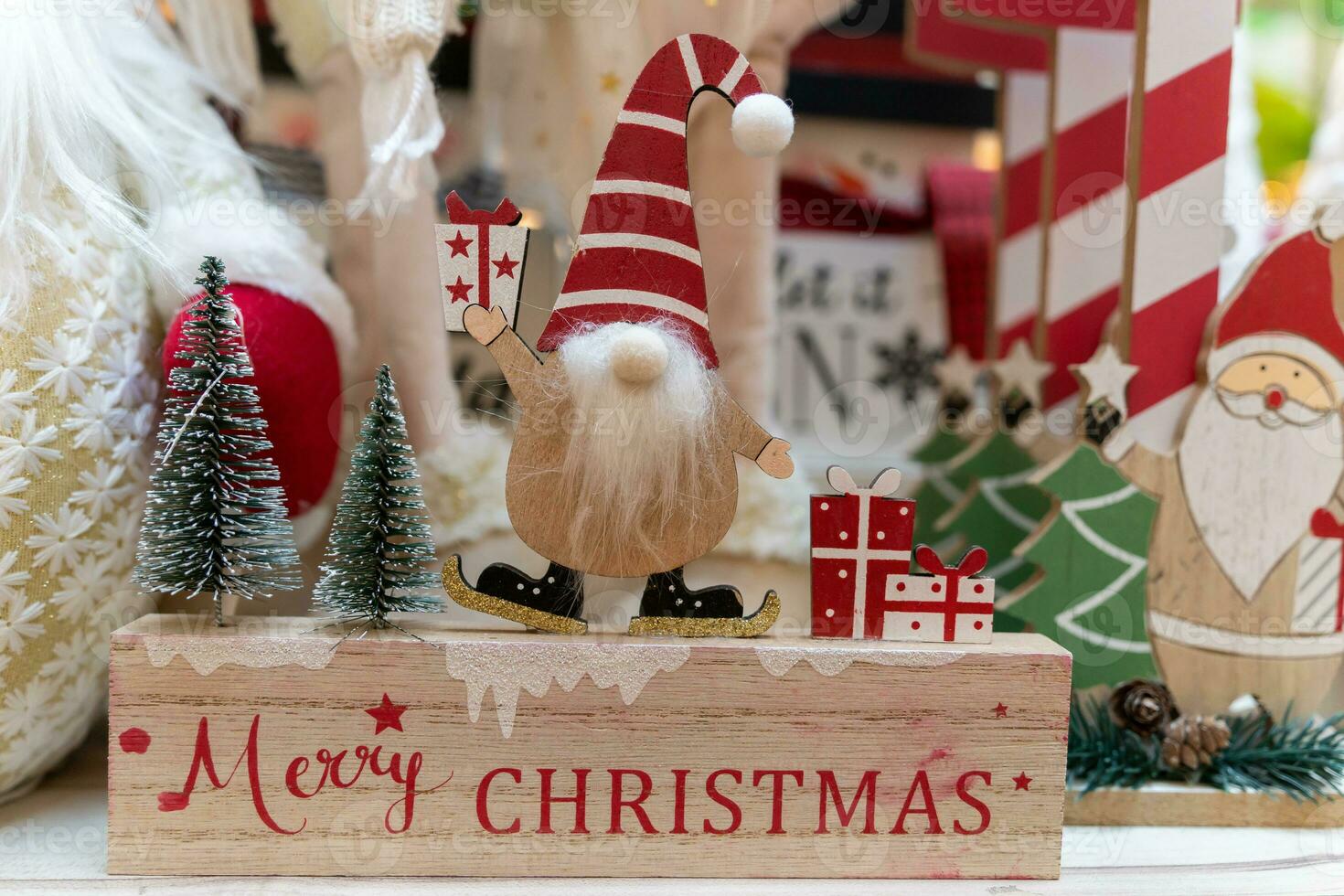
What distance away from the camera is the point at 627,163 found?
0.71m

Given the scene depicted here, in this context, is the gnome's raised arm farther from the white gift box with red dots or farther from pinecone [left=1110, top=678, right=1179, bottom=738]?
pinecone [left=1110, top=678, right=1179, bottom=738]

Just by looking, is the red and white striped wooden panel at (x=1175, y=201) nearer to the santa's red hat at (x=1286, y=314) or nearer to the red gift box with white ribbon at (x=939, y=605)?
the santa's red hat at (x=1286, y=314)

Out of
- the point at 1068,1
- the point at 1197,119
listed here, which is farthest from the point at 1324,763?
the point at 1068,1

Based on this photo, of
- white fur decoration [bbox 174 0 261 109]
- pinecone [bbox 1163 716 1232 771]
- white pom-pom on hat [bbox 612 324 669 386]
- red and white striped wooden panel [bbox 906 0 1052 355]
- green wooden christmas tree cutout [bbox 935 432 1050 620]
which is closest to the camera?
white pom-pom on hat [bbox 612 324 669 386]

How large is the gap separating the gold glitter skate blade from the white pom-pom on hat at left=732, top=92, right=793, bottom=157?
0.33m

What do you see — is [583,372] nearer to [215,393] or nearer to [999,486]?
[215,393]

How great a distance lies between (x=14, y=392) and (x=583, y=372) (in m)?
0.41

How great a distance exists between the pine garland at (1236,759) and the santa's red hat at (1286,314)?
0.32m

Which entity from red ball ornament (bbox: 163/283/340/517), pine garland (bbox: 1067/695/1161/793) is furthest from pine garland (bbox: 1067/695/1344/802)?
red ball ornament (bbox: 163/283/340/517)

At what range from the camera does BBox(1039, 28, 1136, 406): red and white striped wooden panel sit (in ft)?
3.82

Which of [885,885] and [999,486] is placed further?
[999,486]

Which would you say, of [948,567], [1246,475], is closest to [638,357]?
[948,567]

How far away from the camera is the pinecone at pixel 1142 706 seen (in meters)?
0.84

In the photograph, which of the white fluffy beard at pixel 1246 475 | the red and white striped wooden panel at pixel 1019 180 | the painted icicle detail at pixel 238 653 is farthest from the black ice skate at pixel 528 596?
the red and white striped wooden panel at pixel 1019 180
